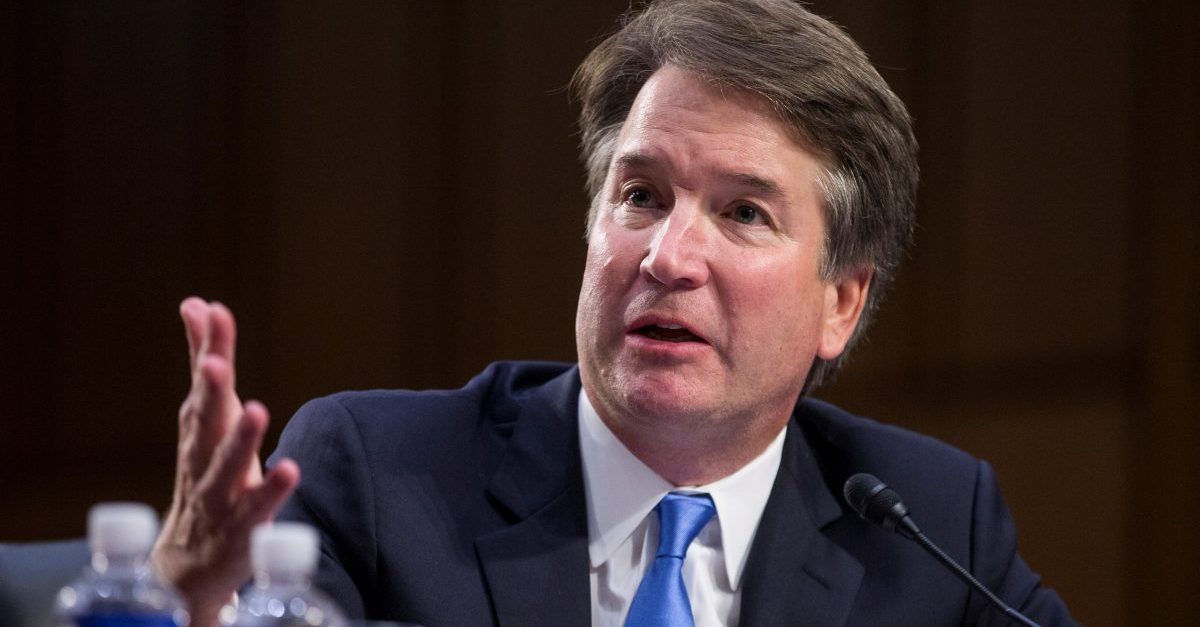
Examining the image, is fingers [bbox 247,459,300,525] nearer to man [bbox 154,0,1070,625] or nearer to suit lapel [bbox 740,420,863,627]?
man [bbox 154,0,1070,625]

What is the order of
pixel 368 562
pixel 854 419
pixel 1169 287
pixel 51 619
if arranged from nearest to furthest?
pixel 51 619 < pixel 368 562 < pixel 854 419 < pixel 1169 287

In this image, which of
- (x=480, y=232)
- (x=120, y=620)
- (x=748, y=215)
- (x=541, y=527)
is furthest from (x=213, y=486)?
(x=480, y=232)

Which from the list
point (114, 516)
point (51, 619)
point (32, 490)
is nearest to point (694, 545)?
point (51, 619)

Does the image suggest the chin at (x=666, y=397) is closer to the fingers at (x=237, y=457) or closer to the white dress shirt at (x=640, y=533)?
the white dress shirt at (x=640, y=533)

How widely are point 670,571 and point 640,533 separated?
0.36 ft

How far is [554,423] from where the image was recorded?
2.23 metres

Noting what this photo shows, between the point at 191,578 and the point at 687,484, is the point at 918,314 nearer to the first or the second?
the point at 687,484

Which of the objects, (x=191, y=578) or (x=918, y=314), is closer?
(x=191, y=578)

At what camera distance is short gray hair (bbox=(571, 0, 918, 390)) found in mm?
2186

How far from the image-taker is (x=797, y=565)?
2158 mm

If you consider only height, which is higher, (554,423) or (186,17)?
(186,17)

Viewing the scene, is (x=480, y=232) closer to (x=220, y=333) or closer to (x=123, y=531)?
(x=220, y=333)

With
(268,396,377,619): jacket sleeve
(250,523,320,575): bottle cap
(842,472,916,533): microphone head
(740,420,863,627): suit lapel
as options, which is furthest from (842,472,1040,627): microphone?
(250,523,320,575): bottle cap

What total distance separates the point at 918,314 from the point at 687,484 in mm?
2225
